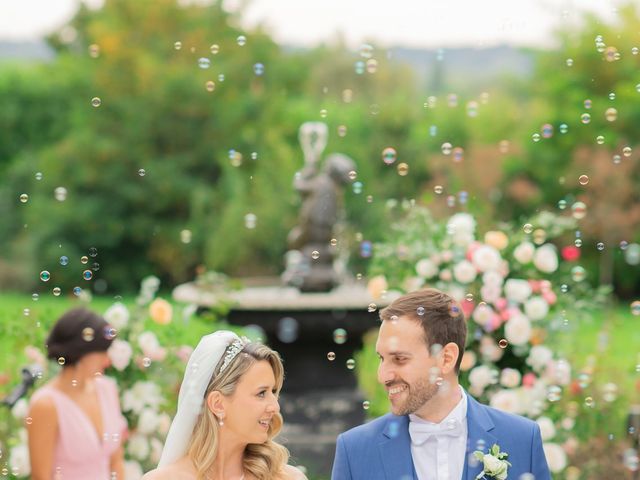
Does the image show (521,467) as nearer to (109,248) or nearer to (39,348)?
(39,348)

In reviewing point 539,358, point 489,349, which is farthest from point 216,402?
point 539,358

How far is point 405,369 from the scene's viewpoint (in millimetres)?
3227

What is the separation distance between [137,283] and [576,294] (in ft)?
90.0

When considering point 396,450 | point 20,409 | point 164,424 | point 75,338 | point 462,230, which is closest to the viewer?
point 396,450

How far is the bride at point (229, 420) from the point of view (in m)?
3.52

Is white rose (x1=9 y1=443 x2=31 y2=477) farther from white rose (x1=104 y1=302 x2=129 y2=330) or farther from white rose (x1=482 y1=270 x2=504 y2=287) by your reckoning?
white rose (x1=482 y1=270 x2=504 y2=287)

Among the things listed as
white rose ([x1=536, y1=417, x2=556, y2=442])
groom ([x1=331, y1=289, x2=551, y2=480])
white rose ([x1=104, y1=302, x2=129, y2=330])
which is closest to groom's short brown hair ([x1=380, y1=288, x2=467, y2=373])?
groom ([x1=331, y1=289, x2=551, y2=480])

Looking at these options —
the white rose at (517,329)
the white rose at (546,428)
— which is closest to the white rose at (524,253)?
the white rose at (517,329)

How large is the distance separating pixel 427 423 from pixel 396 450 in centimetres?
12

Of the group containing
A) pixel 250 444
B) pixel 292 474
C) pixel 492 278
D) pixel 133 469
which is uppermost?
pixel 492 278

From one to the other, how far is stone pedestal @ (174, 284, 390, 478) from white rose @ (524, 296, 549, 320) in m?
2.62

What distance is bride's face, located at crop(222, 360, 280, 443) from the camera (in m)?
3.50

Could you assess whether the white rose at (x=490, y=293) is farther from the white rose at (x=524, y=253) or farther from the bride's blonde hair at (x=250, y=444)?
the bride's blonde hair at (x=250, y=444)

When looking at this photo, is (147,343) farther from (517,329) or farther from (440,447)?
(440,447)
